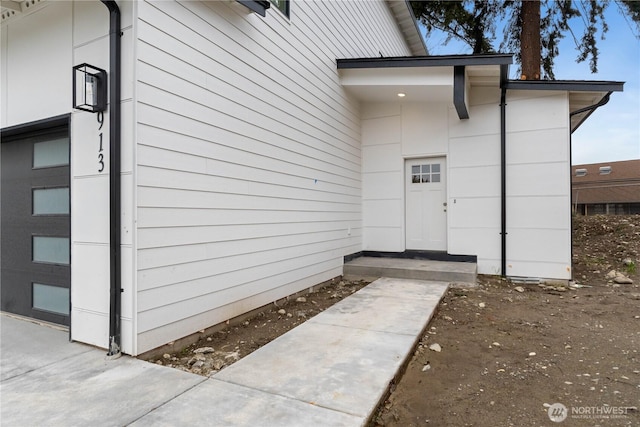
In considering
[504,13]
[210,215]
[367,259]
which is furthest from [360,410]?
[504,13]

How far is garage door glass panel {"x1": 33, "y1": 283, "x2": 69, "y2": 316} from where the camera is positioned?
11.4 feet

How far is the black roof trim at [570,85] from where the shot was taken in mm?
5672

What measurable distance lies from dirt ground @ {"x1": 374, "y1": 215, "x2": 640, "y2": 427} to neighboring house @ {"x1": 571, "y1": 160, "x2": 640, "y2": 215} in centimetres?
1324

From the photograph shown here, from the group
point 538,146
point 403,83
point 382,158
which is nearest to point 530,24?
point 538,146

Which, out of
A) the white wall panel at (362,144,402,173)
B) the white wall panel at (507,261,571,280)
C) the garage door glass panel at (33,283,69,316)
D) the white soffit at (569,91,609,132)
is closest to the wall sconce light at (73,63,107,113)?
the garage door glass panel at (33,283,69,316)

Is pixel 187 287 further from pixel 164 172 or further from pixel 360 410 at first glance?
pixel 360 410

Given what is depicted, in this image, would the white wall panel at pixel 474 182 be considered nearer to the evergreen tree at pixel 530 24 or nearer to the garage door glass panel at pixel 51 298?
the evergreen tree at pixel 530 24

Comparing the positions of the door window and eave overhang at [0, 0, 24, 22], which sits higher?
eave overhang at [0, 0, 24, 22]

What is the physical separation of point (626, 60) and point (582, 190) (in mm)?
10289

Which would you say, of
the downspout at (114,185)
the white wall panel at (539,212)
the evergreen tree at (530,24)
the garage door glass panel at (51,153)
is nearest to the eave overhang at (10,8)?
the garage door glass panel at (51,153)

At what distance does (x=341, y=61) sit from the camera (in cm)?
628

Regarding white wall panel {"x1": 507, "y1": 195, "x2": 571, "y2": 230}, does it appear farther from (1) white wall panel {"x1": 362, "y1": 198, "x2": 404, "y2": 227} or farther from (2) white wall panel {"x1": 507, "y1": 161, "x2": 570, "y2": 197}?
(1) white wall panel {"x1": 362, "y1": 198, "x2": 404, "y2": 227}

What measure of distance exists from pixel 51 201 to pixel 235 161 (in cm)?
191

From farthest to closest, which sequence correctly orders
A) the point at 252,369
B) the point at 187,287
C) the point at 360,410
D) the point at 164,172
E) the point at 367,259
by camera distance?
the point at 367,259 < the point at 187,287 < the point at 164,172 < the point at 252,369 < the point at 360,410
